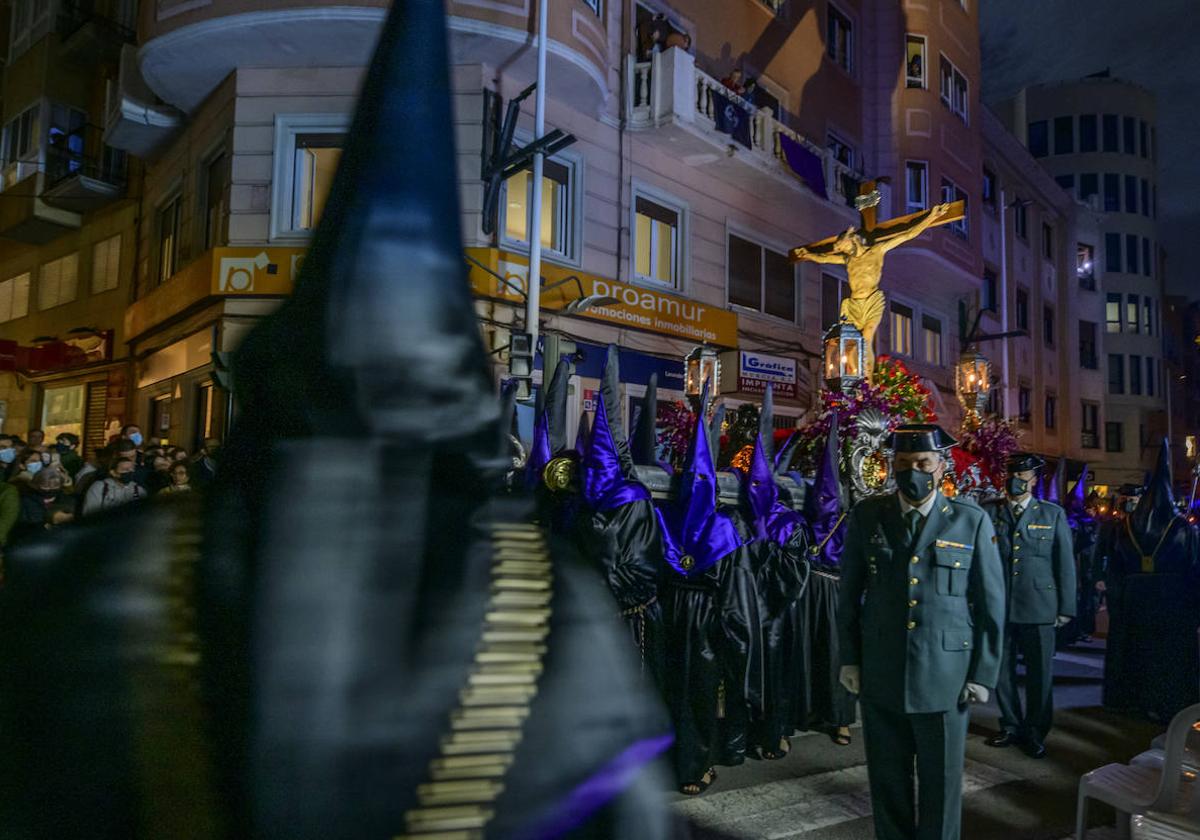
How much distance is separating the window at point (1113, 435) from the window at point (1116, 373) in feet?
5.41

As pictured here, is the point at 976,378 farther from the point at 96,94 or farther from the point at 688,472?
the point at 96,94

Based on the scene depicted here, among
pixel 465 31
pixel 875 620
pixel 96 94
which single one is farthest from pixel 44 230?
pixel 875 620

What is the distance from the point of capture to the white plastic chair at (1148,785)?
3.65 meters

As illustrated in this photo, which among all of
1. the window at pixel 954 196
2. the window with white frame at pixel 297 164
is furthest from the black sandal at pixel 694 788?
the window at pixel 954 196

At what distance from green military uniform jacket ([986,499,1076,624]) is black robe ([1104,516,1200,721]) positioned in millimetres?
1701

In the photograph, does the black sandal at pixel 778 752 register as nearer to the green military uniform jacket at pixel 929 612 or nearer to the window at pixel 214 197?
the green military uniform jacket at pixel 929 612

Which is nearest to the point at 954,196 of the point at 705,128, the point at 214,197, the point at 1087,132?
the point at 705,128

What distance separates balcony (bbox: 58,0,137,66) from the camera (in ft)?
59.1

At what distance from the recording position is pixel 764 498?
6.34 m

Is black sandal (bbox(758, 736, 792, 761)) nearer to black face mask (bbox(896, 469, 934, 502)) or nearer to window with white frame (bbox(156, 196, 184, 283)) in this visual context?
black face mask (bbox(896, 469, 934, 502))

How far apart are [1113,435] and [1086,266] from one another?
939 cm

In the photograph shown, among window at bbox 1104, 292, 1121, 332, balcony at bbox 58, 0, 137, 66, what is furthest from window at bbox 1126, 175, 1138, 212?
balcony at bbox 58, 0, 137, 66

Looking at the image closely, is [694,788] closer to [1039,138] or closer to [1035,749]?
[1035,749]

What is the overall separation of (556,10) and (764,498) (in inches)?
363
